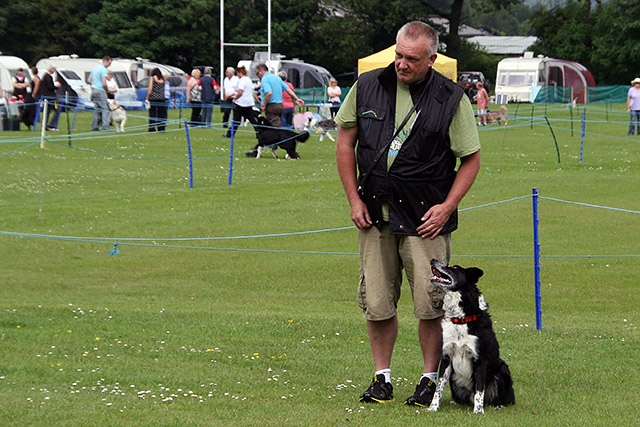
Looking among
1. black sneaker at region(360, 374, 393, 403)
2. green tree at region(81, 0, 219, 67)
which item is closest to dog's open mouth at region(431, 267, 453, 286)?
black sneaker at region(360, 374, 393, 403)

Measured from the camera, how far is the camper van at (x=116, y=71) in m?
47.2

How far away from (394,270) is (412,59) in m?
1.26

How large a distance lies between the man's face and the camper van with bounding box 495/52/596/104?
54485 mm

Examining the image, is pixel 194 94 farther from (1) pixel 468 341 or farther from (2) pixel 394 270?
(1) pixel 468 341

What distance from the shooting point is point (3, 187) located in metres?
19.3

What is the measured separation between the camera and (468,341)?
5965 millimetres

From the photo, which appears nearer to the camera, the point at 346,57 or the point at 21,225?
the point at 21,225

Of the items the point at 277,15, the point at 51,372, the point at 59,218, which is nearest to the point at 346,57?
the point at 277,15

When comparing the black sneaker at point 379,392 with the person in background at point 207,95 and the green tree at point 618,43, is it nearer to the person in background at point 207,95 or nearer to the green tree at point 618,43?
the person in background at point 207,95

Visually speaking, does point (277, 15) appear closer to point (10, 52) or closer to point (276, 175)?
point (10, 52)

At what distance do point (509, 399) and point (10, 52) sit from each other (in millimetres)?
67933

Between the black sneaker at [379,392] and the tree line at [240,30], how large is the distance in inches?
2403

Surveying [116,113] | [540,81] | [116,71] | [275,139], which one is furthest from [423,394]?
[540,81]

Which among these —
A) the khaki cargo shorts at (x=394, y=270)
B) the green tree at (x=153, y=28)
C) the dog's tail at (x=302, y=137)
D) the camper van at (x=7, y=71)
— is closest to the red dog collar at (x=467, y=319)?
the khaki cargo shorts at (x=394, y=270)
